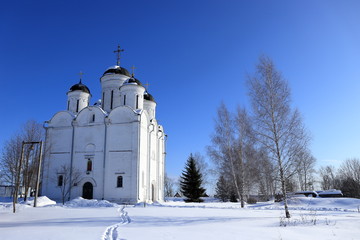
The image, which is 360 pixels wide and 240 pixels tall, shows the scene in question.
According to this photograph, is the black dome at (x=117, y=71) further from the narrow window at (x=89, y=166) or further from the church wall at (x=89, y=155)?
the narrow window at (x=89, y=166)

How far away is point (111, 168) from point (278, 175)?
1849cm

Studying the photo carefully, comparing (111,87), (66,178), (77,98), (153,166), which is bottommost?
(66,178)

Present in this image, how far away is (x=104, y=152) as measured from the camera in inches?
1133

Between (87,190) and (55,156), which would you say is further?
(55,156)

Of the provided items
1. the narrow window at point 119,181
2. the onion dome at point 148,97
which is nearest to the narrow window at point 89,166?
the narrow window at point 119,181

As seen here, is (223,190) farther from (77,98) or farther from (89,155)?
(77,98)

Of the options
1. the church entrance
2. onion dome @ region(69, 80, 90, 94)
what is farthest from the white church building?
onion dome @ region(69, 80, 90, 94)

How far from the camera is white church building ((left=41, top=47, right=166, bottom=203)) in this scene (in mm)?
27859

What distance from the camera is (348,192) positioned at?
4181cm

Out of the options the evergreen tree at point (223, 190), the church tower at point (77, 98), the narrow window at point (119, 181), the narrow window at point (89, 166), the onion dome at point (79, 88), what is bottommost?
the evergreen tree at point (223, 190)

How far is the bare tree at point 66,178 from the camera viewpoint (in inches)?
1123

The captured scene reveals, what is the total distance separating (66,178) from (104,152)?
4.53 metres

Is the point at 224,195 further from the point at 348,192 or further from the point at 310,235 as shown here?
the point at 310,235

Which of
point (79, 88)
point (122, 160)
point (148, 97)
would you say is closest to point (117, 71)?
point (79, 88)
